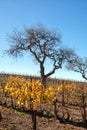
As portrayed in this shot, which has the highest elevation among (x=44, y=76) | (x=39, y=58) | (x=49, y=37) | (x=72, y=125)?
(x=49, y=37)

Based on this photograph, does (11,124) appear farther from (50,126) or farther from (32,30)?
(32,30)

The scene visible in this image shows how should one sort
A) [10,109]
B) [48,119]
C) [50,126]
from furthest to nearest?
[10,109], [48,119], [50,126]

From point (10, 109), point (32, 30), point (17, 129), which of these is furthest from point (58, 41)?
point (17, 129)

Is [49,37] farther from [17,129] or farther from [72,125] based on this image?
[17,129]

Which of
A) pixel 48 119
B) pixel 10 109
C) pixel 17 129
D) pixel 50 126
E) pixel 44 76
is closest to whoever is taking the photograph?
pixel 17 129

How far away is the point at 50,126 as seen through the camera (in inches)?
587

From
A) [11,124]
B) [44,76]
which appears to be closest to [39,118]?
[11,124]

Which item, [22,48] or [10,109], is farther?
[22,48]


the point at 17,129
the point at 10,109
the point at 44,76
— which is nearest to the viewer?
the point at 17,129

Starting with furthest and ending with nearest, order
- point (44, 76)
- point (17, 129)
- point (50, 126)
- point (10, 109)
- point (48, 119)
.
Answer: point (44, 76) → point (10, 109) → point (48, 119) → point (50, 126) → point (17, 129)

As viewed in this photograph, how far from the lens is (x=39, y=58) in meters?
33.2

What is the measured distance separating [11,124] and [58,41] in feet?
69.0

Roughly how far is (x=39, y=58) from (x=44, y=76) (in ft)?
7.07

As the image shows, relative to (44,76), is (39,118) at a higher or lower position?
lower
